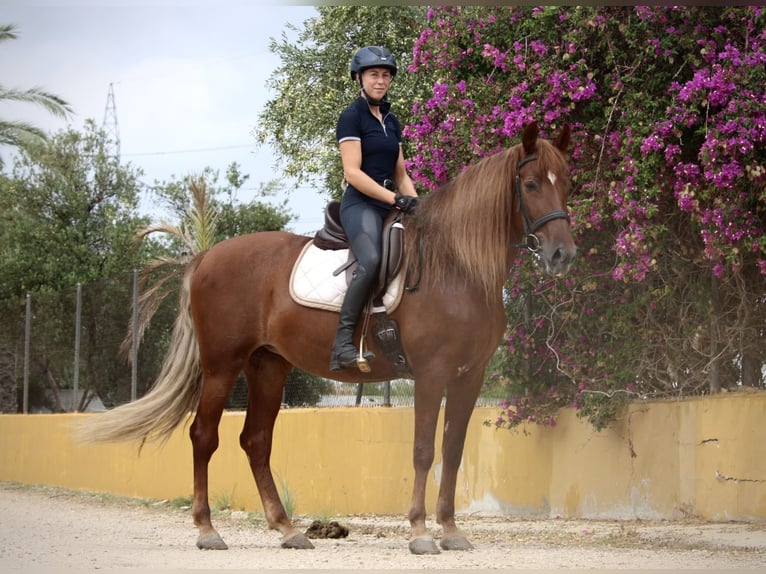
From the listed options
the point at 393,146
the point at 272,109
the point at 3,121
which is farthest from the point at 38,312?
the point at 393,146

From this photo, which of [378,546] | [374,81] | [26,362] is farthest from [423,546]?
[26,362]

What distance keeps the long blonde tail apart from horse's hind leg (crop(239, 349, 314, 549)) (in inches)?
19.0

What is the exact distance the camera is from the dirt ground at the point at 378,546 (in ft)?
21.3

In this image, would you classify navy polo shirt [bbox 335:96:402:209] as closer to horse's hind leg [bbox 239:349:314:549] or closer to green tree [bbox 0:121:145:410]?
horse's hind leg [bbox 239:349:314:549]

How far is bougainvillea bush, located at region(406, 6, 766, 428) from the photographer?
7801 mm

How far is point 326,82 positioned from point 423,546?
395 inches

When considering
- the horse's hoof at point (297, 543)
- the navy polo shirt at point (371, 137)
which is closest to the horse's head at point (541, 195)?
the navy polo shirt at point (371, 137)

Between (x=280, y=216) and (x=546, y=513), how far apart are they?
15896 millimetres

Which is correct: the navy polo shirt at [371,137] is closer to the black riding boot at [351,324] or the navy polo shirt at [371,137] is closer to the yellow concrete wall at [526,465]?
the black riding boot at [351,324]

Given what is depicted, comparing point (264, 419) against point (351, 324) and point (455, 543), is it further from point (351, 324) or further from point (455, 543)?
point (455, 543)

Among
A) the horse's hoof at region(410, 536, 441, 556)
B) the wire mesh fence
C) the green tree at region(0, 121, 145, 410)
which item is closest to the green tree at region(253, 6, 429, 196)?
the wire mesh fence

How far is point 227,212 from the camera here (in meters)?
24.7

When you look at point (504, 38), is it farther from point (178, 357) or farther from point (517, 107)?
point (178, 357)

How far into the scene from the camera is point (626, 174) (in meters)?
8.27
